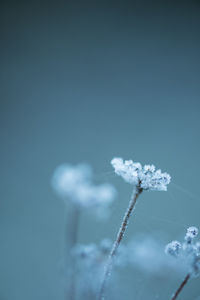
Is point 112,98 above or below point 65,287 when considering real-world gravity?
above

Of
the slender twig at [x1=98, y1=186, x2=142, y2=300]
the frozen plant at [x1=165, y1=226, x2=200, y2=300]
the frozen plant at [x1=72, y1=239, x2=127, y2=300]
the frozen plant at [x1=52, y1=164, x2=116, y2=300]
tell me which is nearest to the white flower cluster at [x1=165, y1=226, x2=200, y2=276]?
the frozen plant at [x1=165, y1=226, x2=200, y2=300]

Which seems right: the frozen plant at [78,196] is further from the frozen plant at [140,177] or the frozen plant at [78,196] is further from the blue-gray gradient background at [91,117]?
the frozen plant at [140,177]

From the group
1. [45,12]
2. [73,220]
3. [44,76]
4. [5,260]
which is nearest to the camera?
[73,220]

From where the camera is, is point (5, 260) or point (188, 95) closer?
point (5, 260)

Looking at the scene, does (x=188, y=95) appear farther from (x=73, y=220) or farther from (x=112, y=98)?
(x=73, y=220)

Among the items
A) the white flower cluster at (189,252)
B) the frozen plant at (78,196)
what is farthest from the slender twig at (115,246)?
the frozen plant at (78,196)

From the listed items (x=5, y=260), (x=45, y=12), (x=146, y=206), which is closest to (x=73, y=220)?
(x=5, y=260)
